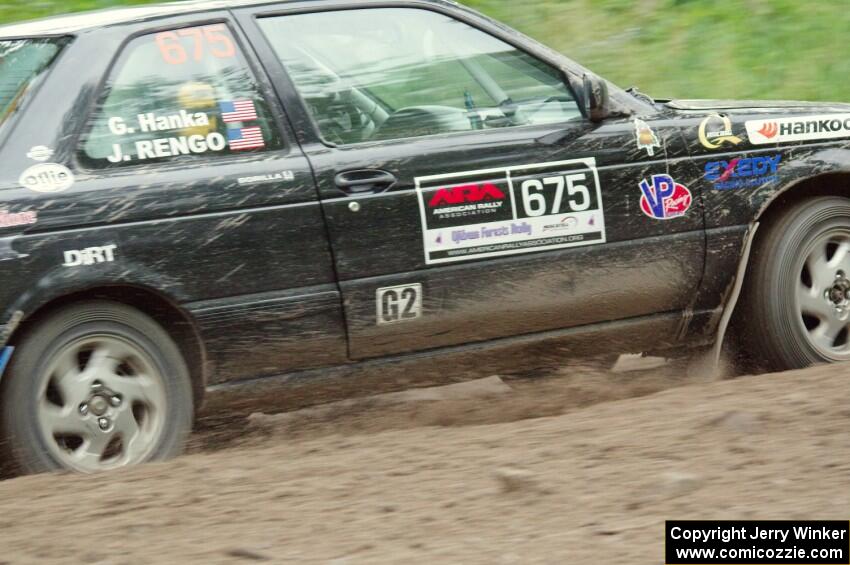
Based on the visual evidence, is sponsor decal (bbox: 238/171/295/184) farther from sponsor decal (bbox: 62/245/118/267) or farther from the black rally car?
sponsor decal (bbox: 62/245/118/267)

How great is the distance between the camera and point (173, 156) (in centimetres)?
465

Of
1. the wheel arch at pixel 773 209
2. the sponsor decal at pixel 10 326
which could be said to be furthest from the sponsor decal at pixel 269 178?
the wheel arch at pixel 773 209

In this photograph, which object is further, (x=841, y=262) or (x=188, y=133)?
(x=841, y=262)

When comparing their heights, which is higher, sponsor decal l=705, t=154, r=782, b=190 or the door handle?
the door handle

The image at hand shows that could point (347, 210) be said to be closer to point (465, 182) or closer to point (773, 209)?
point (465, 182)

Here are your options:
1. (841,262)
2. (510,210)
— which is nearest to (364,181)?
(510,210)

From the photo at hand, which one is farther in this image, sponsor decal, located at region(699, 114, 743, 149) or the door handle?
sponsor decal, located at region(699, 114, 743, 149)

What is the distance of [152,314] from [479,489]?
1434mm

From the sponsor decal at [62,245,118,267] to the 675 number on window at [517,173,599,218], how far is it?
1.55 meters

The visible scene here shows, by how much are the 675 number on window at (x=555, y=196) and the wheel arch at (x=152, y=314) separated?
133 cm

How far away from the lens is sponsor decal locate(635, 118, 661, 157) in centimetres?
520

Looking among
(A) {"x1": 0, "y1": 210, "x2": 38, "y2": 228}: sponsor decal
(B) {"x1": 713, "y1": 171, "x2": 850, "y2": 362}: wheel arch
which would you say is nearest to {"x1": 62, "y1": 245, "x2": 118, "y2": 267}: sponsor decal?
(A) {"x1": 0, "y1": 210, "x2": 38, "y2": 228}: sponsor decal

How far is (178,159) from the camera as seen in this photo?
4.66m

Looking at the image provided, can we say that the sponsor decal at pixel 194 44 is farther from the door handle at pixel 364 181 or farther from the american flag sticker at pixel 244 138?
the door handle at pixel 364 181
